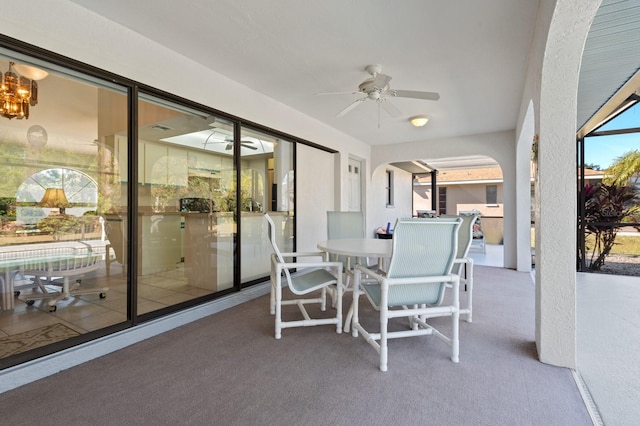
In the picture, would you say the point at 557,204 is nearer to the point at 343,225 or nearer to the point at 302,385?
the point at 302,385

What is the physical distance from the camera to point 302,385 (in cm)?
183

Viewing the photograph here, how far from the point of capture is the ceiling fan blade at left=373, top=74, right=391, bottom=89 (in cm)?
296

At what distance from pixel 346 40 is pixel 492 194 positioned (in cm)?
1178

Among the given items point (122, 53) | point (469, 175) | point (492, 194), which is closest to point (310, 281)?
point (122, 53)

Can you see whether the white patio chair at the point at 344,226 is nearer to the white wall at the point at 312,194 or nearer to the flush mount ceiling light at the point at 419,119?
the white wall at the point at 312,194

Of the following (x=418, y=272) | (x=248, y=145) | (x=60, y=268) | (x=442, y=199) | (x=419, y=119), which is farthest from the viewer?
(x=442, y=199)

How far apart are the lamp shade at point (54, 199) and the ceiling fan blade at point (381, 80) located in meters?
2.96

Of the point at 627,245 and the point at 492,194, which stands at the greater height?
the point at 492,194

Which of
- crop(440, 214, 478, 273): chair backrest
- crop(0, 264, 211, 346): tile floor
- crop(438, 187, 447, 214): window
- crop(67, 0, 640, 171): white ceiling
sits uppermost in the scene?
crop(67, 0, 640, 171): white ceiling

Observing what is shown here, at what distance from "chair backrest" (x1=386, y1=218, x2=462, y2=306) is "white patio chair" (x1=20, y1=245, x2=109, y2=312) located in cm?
253

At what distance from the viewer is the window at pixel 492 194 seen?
39.8ft

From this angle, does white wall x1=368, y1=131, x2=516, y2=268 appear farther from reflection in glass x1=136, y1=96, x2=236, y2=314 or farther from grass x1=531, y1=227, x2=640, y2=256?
reflection in glass x1=136, y1=96, x2=236, y2=314

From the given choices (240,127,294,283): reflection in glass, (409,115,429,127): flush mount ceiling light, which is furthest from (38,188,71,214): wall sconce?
(409,115,429,127): flush mount ceiling light

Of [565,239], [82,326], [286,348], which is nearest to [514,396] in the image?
[565,239]
